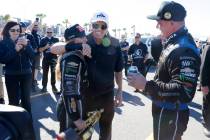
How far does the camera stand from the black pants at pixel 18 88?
6.65m

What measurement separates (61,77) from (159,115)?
43.7 inches

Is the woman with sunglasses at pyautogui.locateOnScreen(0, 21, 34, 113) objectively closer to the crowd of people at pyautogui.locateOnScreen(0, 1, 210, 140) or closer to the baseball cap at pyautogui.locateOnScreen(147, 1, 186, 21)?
the crowd of people at pyautogui.locateOnScreen(0, 1, 210, 140)

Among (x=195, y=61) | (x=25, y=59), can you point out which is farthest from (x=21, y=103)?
(x=195, y=61)

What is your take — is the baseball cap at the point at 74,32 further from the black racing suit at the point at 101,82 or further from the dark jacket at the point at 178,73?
the dark jacket at the point at 178,73

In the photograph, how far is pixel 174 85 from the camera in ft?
10.9

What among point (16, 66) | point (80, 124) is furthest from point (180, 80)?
point (16, 66)

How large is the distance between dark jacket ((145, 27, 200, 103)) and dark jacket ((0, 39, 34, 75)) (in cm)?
362

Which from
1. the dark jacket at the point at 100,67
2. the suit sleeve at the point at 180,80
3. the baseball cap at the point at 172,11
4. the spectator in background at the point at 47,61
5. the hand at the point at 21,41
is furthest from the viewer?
the spectator in background at the point at 47,61

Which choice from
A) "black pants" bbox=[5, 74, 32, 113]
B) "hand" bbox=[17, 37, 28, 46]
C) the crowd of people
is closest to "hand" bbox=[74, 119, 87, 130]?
the crowd of people

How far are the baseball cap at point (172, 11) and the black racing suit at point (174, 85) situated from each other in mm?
141

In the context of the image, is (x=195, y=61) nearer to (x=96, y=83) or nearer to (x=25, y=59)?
(x=96, y=83)

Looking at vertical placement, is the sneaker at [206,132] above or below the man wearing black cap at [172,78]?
below

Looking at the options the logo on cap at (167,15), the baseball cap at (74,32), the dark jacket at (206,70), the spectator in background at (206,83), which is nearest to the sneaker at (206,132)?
the spectator in background at (206,83)

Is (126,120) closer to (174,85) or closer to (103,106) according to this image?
(103,106)
